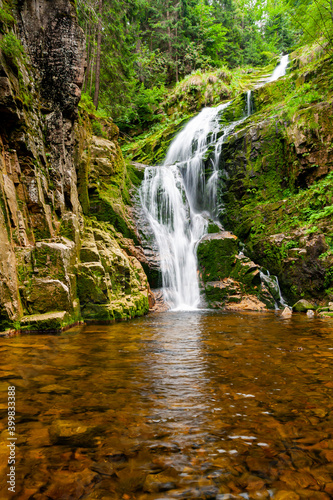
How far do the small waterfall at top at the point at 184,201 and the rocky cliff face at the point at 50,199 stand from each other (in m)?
1.88

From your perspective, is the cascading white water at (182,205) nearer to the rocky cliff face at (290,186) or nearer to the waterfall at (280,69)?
the rocky cliff face at (290,186)

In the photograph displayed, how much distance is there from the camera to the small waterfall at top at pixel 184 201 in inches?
391

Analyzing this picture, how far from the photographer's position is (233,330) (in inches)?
209

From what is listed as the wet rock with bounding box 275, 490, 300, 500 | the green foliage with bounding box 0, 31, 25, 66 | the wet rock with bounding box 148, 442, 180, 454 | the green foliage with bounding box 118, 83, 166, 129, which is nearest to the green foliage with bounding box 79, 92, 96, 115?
the green foliage with bounding box 0, 31, 25, 66

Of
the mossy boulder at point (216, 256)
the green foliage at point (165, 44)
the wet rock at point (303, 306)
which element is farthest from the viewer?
the green foliage at point (165, 44)

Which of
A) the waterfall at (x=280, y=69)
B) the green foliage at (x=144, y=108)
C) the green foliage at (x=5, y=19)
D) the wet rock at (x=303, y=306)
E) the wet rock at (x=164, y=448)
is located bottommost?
the wet rock at (x=303, y=306)

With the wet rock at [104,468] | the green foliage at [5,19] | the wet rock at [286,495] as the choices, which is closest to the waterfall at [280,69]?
the green foliage at [5,19]

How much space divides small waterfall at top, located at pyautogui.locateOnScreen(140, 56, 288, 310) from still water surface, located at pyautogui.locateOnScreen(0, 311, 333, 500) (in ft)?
19.6

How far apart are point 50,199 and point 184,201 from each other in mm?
7099

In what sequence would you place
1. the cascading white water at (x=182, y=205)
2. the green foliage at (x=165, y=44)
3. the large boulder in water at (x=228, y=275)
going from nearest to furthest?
the large boulder in water at (x=228, y=275)
the cascading white water at (x=182, y=205)
the green foliage at (x=165, y=44)

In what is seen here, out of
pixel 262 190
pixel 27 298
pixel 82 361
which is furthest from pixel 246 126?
pixel 82 361

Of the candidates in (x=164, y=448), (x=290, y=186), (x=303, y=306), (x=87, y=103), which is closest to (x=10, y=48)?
(x=87, y=103)

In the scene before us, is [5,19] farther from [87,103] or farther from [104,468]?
[104,468]

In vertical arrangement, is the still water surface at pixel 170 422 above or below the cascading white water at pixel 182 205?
below
